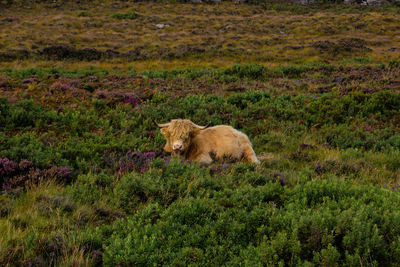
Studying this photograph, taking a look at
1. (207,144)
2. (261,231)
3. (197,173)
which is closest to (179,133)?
(207,144)

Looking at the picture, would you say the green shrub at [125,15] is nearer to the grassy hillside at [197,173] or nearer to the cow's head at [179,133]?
the grassy hillside at [197,173]

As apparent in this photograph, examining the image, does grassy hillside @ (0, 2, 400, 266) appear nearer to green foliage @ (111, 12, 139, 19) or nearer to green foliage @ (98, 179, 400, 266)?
green foliage @ (98, 179, 400, 266)

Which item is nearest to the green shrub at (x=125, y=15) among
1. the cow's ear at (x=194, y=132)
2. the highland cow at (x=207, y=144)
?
the highland cow at (x=207, y=144)

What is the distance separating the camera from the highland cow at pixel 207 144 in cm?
718

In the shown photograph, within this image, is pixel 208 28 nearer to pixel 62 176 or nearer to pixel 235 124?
pixel 235 124

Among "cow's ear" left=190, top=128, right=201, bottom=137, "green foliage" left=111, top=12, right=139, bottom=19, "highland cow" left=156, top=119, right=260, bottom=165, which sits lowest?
"highland cow" left=156, top=119, right=260, bottom=165

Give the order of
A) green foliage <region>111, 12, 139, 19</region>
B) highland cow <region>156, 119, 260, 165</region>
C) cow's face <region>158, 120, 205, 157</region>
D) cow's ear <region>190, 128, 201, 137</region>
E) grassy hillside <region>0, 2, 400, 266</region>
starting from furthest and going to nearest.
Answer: green foliage <region>111, 12, 139, 19</region> → cow's ear <region>190, 128, 201, 137</region> → highland cow <region>156, 119, 260, 165</region> → cow's face <region>158, 120, 205, 157</region> → grassy hillside <region>0, 2, 400, 266</region>

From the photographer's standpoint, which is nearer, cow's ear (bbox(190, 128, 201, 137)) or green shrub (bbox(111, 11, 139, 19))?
cow's ear (bbox(190, 128, 201, 137))

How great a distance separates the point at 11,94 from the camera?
11.4 meters

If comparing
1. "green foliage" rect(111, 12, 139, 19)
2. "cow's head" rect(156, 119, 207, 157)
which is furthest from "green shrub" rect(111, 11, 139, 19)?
"cow's head" rect(156, 119, 207, 157)

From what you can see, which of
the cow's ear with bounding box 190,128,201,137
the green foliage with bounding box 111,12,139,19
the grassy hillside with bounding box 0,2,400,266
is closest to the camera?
the grassy hillside with bounding box 0,2,400,266

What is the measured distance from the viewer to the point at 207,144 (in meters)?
7.68

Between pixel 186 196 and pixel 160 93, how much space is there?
9337 millimetres

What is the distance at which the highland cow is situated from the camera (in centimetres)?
718
